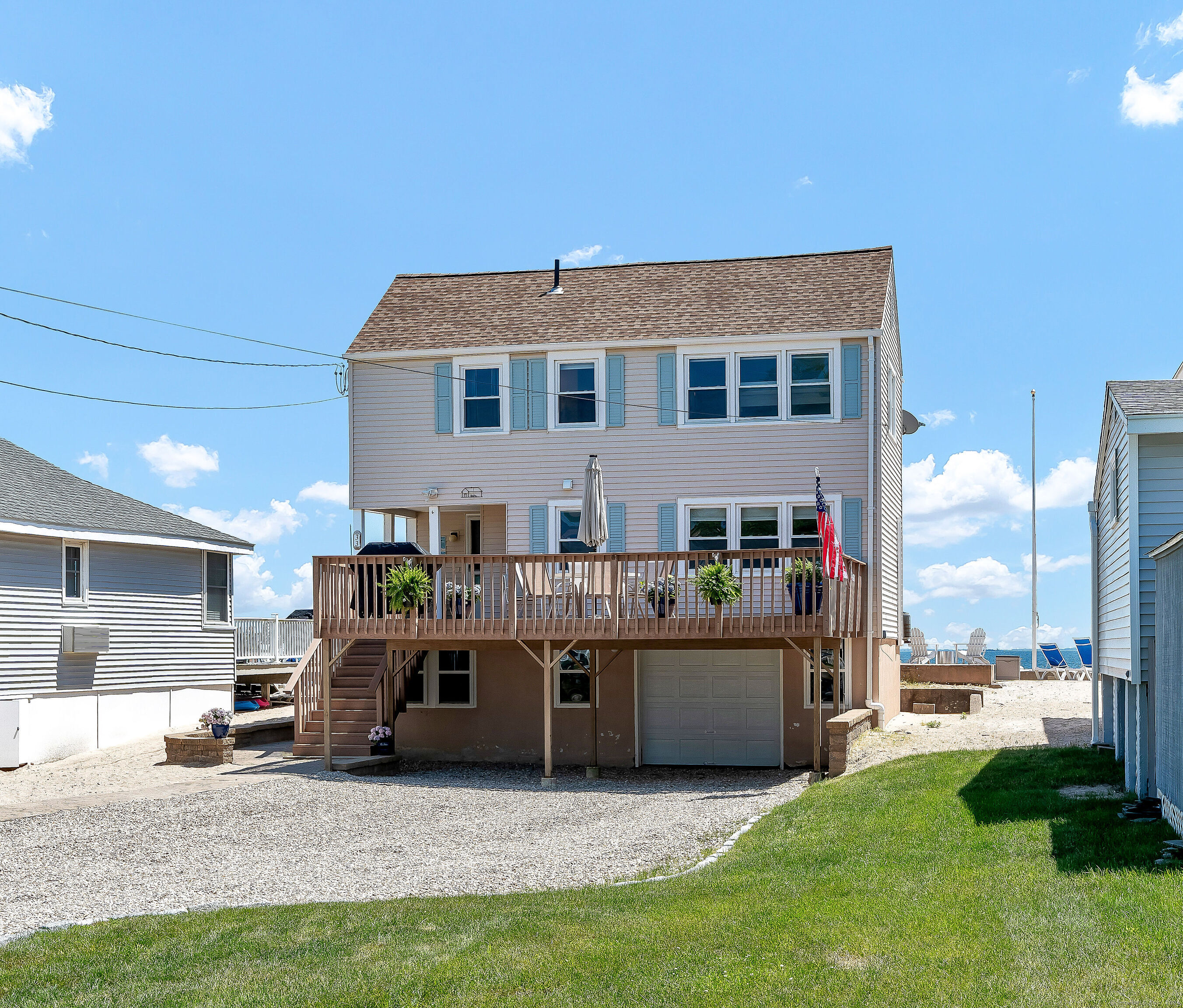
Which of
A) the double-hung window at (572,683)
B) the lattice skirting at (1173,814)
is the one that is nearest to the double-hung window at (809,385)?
the double-hung window at (572,683)

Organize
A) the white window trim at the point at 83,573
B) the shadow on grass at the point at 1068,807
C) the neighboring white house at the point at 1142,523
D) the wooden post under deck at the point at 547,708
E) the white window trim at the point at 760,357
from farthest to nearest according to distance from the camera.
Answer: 1. the white window trim at the point at 83,573
2. the white window trim at the point at 760,357
3. the wooden post under deck at the point at 547,708
4. the neighboring white house at the point at 1142,523
5. the shadow on grass at the point at 1068,807

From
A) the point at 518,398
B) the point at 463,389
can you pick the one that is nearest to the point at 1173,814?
the point at 518,398

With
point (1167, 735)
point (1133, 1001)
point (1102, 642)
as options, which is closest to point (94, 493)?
point (1102, 642)

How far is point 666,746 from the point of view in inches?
785

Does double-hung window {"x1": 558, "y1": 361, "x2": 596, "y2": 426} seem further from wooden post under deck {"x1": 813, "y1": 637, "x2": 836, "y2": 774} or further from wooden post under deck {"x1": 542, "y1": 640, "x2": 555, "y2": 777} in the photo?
wooden post under deck {"x1": 813, "y1": 637, "x2": 836, "y2": 774}

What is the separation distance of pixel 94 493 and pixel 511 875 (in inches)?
691

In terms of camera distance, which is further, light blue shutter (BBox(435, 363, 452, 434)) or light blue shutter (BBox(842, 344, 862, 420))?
→ light blue shutter (BBox(435, 363, 452, 434))

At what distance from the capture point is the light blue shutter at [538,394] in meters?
20.8

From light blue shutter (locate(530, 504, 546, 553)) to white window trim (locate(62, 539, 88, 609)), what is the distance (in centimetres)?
849

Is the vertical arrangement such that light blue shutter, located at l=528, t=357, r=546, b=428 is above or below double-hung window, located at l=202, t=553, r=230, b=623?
above

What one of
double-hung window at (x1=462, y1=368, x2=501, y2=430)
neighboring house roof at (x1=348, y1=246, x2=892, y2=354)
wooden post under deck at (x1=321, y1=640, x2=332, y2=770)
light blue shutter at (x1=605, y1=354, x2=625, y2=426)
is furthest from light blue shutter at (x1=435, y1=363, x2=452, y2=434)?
wooden post under deck at (x1=321, y1=640, x2=332, y2=770)

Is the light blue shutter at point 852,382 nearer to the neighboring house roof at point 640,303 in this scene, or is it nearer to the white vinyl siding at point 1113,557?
the neighboring house roof at point 640,303

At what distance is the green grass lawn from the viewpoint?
6.23 meters

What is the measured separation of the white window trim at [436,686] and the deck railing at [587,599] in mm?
2579
